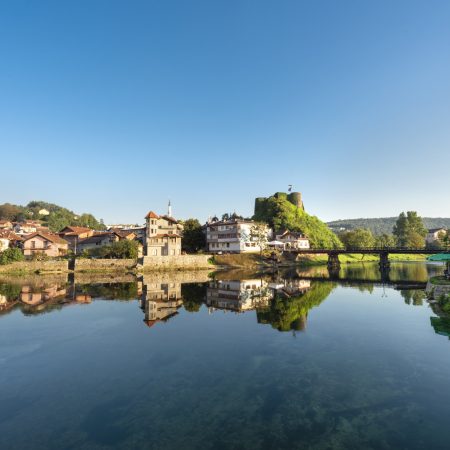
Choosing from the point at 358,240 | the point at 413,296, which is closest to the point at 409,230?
the point at 358,240

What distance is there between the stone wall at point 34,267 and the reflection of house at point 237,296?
111 feet

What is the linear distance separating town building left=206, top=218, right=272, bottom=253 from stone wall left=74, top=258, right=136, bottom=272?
28.6 m

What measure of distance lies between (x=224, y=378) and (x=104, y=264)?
55376 millimetres

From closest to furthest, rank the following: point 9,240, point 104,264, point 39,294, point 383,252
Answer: point 39,294, point 104,264, point 9,240, point 383,252

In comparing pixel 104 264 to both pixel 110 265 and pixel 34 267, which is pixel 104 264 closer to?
pixel 110 265

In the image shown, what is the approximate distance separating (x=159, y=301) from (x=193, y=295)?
5.49 metres

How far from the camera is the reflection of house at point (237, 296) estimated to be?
1279 inches

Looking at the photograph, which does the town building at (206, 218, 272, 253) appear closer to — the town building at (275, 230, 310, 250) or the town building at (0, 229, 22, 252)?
the town building at (275, 230, 310, 250)

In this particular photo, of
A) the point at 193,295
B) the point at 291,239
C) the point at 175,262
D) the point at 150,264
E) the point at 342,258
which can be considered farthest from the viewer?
the point at 342,258

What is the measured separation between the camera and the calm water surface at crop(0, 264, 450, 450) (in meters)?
9.88

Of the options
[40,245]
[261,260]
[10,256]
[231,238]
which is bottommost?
[261,260]

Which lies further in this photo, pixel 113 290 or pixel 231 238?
pixel 231 238

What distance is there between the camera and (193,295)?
38594mm

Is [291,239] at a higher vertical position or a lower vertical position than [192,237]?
lower
